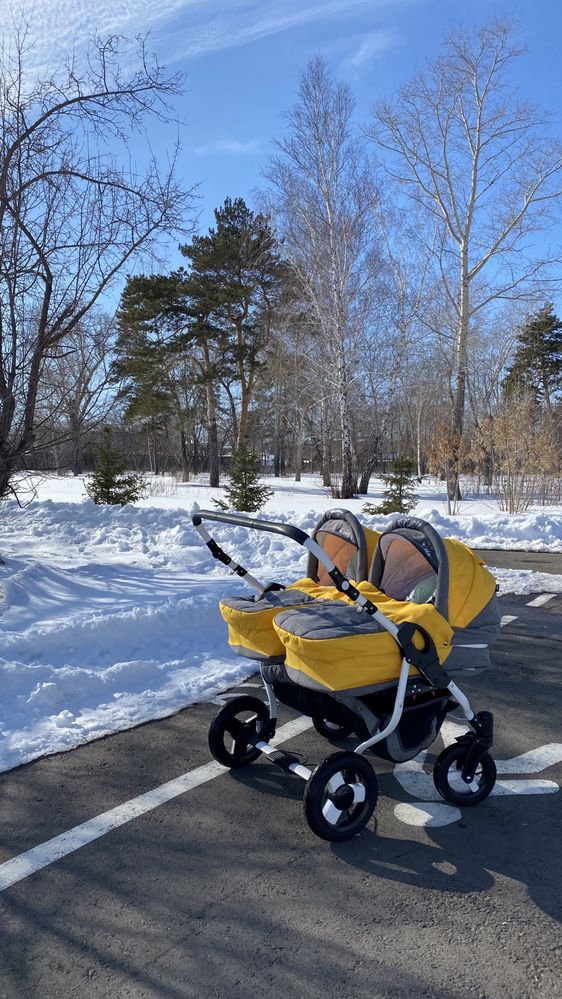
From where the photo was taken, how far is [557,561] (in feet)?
35.4

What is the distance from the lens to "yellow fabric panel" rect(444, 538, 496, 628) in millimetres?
3600

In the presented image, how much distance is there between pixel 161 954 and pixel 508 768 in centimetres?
227

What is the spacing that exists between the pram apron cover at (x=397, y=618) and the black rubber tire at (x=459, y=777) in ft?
1.37

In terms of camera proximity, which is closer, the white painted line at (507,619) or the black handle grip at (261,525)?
the black handle grip at (261,525)

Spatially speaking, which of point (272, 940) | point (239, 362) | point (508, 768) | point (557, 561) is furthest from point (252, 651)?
point (239, 362)

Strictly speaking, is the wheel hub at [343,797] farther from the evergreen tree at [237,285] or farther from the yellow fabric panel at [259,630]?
the evergreen tree at [237,285]

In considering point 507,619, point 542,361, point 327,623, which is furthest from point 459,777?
point 542,361

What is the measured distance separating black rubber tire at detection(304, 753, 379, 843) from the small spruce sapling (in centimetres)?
1258

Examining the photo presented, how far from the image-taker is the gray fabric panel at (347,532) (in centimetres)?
406

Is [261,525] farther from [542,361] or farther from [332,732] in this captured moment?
[542,361]

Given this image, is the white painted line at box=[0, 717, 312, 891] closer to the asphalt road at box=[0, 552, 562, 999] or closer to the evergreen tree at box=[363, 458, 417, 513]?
the asphalt road at box=[0, 552, 562, 999]

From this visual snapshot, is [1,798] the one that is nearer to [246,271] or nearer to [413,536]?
[413,536]

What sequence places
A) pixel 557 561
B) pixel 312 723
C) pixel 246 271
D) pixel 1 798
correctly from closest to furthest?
pixel 1 798, pixel 312 723, pixel 557 561, pixel 246 271

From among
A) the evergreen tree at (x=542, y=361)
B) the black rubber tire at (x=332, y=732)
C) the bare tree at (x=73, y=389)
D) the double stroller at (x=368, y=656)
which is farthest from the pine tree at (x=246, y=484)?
the evergreen tree at (x=542, y=361)
